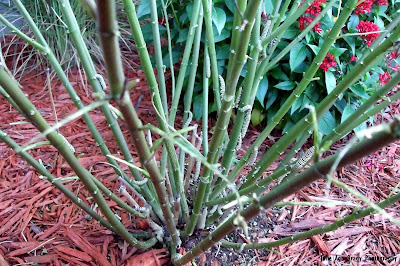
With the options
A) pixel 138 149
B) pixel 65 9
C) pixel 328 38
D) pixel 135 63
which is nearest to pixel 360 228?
pixel 328 38

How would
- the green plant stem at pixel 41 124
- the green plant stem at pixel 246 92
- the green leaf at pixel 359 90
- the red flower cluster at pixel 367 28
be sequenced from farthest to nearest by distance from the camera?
the green leaf at pixel 359 90 → the red flower cluster at pixel 367 28 → the green plant stem at pixel 246 92 → the green plant stem at pixel 41 124

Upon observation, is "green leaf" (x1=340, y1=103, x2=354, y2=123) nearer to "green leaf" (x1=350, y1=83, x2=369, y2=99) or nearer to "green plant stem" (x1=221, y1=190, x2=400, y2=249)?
"green leaf" (x1=350, y1=83, x2=369, y2=99)

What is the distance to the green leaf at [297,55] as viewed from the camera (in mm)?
1330

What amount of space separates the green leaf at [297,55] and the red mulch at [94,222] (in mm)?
359

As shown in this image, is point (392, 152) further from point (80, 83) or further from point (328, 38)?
point (80, 83)

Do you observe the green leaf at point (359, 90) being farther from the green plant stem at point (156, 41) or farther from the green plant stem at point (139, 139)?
the green plant stem at point (139, 139)

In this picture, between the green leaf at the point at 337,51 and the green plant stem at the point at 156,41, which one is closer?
the green plant stem at the point at 156,41

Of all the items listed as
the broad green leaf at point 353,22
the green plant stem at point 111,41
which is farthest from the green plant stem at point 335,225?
the broad green leaf at point 353,22

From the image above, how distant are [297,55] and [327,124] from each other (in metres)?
0.31

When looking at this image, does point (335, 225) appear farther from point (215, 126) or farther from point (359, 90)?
point (359, 90)

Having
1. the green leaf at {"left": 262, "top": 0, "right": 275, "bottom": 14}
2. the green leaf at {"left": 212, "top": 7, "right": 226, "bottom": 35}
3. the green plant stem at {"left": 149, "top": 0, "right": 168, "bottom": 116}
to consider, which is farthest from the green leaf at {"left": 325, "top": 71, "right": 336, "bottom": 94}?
the green plant stem at {"left": 149, "top": 0, "right": 168, "bottom": 116}

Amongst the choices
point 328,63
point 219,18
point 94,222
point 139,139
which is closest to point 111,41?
point 139,139

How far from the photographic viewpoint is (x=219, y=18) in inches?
50.6

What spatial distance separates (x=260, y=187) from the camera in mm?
839
